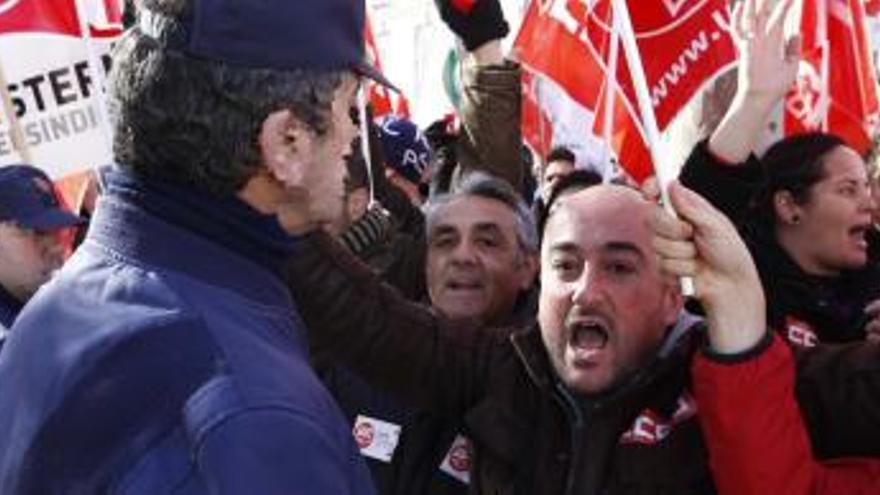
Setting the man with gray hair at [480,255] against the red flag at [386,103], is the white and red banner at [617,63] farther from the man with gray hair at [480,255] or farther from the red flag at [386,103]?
the red flag at [386,103]

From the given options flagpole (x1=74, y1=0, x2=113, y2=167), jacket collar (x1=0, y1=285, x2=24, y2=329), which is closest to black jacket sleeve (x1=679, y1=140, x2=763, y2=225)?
jacket collar (x1=0, y1=285, x2=24, y2=329)

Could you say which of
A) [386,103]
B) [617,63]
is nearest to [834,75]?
[617,63]

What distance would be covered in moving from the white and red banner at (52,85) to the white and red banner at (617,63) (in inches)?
50.0

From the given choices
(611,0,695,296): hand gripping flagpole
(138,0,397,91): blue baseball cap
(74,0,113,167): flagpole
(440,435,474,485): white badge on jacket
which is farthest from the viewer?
(74,0,113,167): flagpole

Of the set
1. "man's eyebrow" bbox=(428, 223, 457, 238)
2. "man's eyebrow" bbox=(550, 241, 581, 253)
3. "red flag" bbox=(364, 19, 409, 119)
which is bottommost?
"red flag" bbox=(364, 19, 409, 119)

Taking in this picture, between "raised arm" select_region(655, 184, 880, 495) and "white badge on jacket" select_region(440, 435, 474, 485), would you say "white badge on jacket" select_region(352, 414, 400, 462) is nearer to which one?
"white badge on jacket" select_region(440, 435, 474, 485)

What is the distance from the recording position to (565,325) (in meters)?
2.68

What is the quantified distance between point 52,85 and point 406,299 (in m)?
1.68

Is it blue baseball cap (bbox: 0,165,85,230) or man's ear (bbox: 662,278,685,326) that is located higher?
man's ear (bbox: 662,278,685,326)

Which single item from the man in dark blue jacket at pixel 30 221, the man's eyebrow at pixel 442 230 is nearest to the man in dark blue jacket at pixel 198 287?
the man's eyebrow at pixel 442 230

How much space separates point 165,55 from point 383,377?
1431 millimetres

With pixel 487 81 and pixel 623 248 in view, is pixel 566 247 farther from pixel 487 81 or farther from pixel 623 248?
pixel 487 81

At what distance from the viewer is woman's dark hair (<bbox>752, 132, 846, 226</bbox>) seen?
381 cm

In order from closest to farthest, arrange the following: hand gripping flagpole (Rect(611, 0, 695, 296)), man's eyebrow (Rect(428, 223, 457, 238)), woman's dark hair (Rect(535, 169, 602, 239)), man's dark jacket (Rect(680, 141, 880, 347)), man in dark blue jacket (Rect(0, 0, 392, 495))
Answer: man in dark blue jacket (Rect(0, 0, 392, 495)) < hand gripping flagpole (Rect(611, 0, 695, 296)) < man's dark jacket (Rect(680, 141, 880, 347)) < woman's dark hair (Rect(535, 169, 602, 239)) < man's eyebrow (Rect(428, 223, 457, 238))
